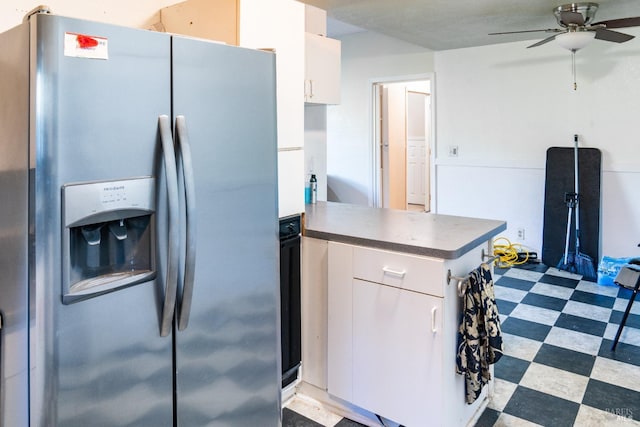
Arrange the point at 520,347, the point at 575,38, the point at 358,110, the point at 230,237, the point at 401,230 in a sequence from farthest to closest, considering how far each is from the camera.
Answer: the point at 358,110 < the point at 575,38 < the point at 520,347 < the point at 401,230 < the point at 230,237

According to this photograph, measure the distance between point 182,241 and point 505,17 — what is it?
11.2 ft

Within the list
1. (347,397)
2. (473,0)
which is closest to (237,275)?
(347,397)

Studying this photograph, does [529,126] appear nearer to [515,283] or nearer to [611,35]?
[611,35]

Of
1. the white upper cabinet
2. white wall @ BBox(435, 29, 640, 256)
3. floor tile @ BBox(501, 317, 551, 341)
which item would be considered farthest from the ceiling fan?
floor tile @ BBox(501, 317, 551, 341)

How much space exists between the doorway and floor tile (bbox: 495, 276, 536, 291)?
2144mm

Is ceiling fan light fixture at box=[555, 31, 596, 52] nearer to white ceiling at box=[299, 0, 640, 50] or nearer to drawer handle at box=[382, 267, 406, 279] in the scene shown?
white ceiling at box=[299, 0, 640, 50]

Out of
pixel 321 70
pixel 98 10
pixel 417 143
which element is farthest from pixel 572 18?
pixel 417 143

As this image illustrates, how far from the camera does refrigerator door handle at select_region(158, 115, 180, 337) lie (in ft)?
4.07

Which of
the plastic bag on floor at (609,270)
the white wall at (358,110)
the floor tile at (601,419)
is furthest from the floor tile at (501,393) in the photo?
the white wall at (358,110)

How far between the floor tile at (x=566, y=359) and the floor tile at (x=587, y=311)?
26.6 inches

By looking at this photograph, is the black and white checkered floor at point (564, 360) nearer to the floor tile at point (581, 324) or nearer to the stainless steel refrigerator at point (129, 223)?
the floor tile at point (581, 324)

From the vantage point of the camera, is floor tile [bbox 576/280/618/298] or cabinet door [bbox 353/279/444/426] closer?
cabinet door [bbox 353/279/444/426]

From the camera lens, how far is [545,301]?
365 centimetres

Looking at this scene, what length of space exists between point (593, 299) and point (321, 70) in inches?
111
